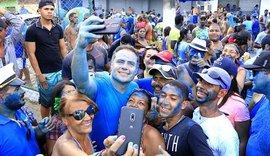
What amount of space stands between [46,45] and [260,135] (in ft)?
11.4

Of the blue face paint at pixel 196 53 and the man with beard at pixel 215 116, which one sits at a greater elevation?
the blue face paint at pixel 196 53

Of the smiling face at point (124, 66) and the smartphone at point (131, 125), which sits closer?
the smartphone at point (131, 125)

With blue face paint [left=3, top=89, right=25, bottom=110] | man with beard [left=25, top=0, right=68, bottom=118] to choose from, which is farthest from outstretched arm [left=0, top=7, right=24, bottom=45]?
blue face paint [left=3, top=89, right=25, bottom=110]

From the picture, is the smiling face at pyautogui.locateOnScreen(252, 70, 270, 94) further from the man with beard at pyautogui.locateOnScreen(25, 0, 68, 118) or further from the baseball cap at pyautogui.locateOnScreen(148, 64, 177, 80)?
the man with beard at pyautogui.locateOnScreen(25, 0, 68, 118)

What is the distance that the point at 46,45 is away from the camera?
16.5ft

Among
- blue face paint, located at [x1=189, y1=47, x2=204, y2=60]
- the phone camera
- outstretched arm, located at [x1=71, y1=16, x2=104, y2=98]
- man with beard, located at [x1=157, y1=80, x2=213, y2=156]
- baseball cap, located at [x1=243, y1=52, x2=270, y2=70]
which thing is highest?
outstretched arm, located at [x1=71, y1=16, x2=104, y2=98]

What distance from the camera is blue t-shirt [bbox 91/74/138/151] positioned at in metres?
2.59

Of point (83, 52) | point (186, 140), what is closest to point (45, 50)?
point (83, 52)

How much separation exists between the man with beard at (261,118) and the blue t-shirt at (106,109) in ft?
3.89

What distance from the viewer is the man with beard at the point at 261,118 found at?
274 centimetres

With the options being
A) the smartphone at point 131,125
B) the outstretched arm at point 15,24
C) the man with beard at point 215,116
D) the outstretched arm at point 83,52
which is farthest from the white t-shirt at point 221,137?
the outstretched arm at point 15,24

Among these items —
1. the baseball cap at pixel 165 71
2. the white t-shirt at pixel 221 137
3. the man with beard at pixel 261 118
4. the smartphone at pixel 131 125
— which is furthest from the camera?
the baseball cap at pixel 165 71

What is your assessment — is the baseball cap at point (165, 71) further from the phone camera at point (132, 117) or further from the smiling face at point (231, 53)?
the smiling face at point (231, 53)

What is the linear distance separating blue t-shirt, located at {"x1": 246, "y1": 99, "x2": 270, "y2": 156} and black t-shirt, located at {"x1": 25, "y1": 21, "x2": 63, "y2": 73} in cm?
331
